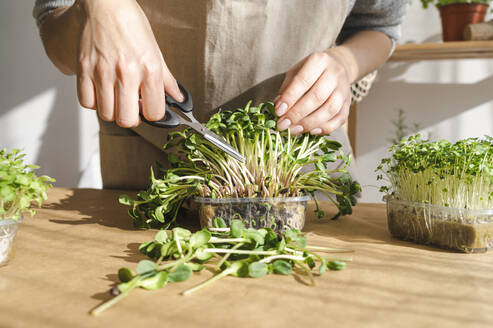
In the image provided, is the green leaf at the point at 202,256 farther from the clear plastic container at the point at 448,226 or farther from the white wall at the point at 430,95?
the white wall at the point at 430,95

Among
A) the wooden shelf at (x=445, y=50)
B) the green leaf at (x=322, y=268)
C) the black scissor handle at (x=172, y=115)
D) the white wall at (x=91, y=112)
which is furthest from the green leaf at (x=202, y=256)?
the wooden shelf at (x=445, y=50)

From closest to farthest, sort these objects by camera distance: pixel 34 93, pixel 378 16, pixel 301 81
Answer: pixel 301 81, pixel 378 16, pixel 34 93

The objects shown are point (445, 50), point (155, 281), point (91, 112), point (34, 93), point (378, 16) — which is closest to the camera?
point (155, 281)

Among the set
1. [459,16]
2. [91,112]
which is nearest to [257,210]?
[459,16]

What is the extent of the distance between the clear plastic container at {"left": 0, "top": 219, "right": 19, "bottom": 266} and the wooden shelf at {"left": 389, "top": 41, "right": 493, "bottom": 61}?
1.78 meters

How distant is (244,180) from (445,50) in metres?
1.54

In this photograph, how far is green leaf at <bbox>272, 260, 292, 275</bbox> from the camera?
0.46 metres

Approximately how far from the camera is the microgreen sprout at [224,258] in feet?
1.37

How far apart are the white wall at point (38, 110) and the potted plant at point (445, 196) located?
187 centimetres

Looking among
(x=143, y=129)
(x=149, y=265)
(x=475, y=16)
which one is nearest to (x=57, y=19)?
(x=143, y=129)

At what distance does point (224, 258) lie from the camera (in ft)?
1.51

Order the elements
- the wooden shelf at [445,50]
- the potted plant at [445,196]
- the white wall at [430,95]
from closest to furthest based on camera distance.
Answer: the potted plant at [445,196] < the wooden shelf at [445,50] < the white wall at [430,95]

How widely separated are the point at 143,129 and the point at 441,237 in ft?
2.49

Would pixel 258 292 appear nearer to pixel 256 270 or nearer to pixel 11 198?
pixel 256 270
